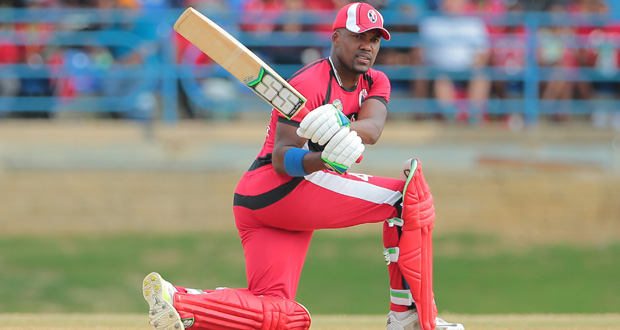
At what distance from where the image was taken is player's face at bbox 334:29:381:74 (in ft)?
15.8

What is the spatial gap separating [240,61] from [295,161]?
608 mm

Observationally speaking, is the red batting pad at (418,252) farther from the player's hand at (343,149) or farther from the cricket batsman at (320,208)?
the player's hand at (343,149)

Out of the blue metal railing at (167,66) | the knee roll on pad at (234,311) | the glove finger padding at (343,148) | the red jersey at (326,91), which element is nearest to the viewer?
the glove finger padding at (343,148)

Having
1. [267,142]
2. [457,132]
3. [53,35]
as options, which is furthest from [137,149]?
[267,142]

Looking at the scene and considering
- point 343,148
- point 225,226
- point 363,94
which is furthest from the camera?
point 225,226

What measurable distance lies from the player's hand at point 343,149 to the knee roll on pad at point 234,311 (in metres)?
0.92

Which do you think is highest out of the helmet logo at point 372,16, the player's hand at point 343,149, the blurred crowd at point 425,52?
the blurred crowd at point 425,52

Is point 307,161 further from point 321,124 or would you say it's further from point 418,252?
point 418,252

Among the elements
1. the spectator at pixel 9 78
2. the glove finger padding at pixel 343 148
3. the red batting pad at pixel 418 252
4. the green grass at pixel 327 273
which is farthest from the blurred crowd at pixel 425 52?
the glove finger padding at pixel 343 148

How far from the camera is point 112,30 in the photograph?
11797mm

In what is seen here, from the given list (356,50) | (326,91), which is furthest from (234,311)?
(356,50)

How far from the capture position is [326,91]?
4.80 metres

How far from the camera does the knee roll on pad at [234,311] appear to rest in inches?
181

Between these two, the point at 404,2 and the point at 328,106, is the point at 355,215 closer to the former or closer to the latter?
the point at 328,106
